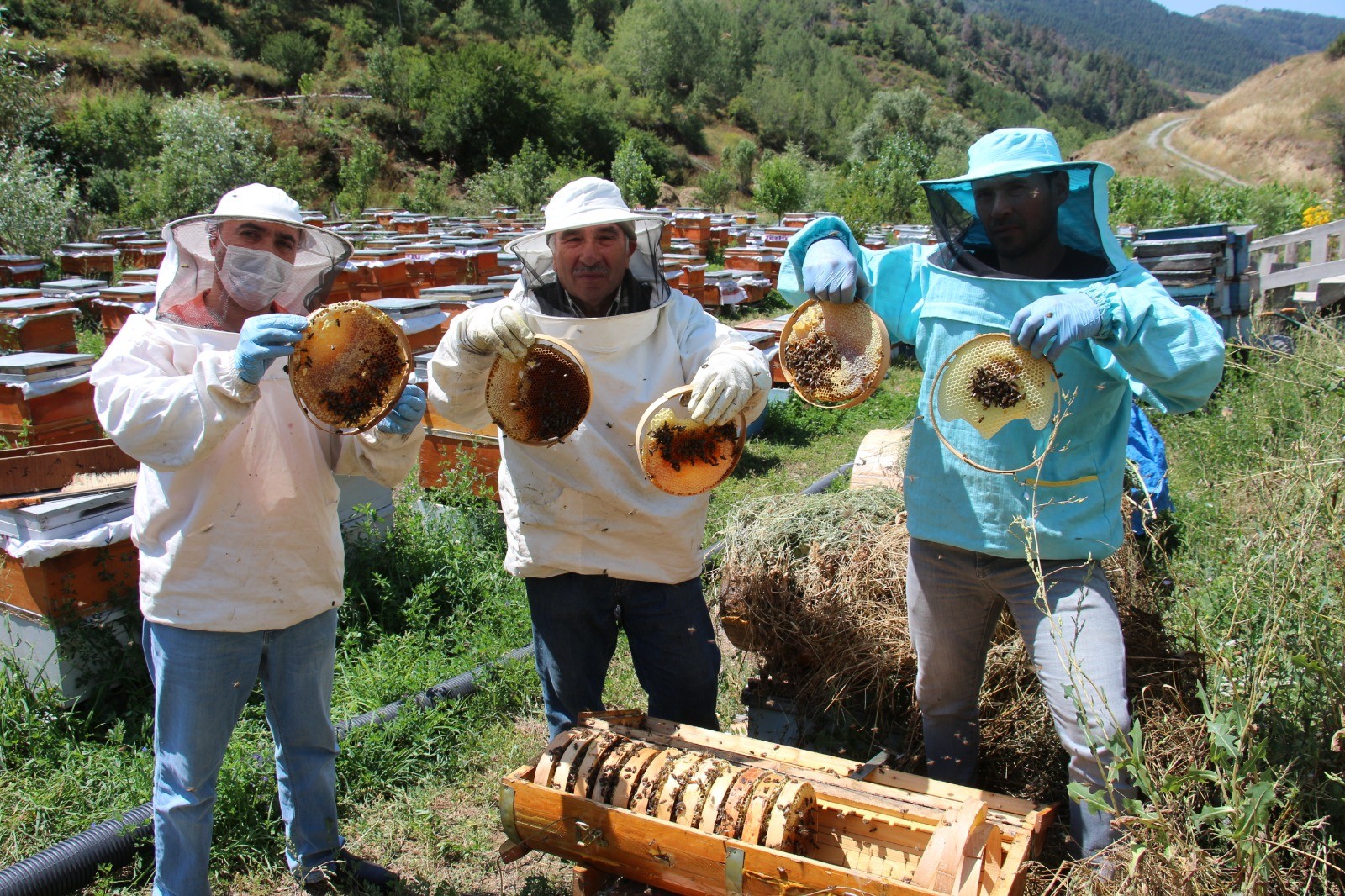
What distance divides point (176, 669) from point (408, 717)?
130 centimetres

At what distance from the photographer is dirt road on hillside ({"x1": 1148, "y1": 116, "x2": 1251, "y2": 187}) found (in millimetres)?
41531

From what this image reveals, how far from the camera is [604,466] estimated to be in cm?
237

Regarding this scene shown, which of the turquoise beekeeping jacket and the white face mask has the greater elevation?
the white face mask

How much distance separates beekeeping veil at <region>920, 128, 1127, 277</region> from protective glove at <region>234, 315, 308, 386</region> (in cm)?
146

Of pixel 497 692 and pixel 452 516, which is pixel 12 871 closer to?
pixel 497 692

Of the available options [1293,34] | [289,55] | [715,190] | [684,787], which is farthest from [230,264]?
[1293,34]

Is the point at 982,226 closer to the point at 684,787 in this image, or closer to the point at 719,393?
the point at 719,393

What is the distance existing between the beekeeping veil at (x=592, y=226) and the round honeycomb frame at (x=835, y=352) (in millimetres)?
394

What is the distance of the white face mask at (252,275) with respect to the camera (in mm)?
2189

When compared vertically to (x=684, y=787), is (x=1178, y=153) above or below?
above

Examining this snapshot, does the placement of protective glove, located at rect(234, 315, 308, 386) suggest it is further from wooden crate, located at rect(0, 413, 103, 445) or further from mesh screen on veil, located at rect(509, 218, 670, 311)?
wooden crate, located at rect(0, 413, 103, 445)

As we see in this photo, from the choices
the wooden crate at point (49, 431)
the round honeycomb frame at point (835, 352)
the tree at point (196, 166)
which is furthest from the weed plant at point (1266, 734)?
the tree at point (196, 166)

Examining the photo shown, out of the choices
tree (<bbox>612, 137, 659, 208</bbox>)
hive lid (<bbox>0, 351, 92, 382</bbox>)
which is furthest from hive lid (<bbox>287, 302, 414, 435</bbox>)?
tree (<bbox>612, 137, 659, 208</bbox>)

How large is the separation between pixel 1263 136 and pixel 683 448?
5432cm
